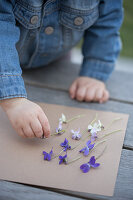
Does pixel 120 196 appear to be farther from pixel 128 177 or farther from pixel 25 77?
pixel 25 77

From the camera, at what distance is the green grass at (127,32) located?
242cm

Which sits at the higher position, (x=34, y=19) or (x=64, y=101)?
(x=34, y=19)

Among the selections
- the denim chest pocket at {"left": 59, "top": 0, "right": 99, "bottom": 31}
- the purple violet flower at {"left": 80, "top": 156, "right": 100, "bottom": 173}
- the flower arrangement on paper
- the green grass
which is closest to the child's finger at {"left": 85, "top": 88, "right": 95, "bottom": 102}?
the flower arrangement on paper

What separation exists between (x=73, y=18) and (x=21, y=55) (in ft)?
0.87

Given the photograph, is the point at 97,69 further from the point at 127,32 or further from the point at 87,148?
the point at 127,32

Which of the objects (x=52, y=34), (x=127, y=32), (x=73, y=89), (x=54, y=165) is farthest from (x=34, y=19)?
(x=127, y=32)

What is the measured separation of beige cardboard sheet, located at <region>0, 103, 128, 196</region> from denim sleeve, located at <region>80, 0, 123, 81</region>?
375mm

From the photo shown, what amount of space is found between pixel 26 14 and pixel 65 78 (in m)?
0.34

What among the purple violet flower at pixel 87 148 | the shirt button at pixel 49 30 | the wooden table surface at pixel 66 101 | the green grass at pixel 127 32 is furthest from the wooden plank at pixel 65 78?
the green grass at pixel 127 32

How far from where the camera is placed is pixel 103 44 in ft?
3.95

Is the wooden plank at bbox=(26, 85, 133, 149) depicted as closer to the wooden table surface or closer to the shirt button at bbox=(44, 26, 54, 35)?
the wooden table surface

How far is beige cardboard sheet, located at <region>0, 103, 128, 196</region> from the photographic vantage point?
2.20ft

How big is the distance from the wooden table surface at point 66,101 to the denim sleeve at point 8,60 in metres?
0.18

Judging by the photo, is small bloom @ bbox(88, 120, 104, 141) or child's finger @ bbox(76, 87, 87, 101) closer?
small bloom @ bbox(88, 120, 104, 141)
